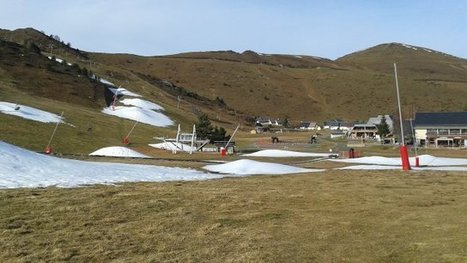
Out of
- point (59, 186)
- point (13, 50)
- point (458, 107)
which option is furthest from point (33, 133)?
point (458, 107)

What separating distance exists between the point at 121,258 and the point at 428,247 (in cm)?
568

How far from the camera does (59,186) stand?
59.8 feet

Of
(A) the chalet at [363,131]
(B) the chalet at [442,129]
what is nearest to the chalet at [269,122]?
(A) the chalet at [363,131]

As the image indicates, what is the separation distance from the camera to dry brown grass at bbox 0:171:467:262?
1034cm

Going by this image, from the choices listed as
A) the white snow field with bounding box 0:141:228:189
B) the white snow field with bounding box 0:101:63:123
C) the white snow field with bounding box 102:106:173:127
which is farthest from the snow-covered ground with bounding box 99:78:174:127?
the white snow field with bounding box 0:141:228:189

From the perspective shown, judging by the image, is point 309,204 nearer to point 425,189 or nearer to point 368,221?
point 368,221

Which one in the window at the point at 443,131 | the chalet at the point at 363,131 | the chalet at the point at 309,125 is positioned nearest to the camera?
the window at the point at 443,131

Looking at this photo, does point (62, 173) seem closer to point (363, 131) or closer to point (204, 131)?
point (204, 131)

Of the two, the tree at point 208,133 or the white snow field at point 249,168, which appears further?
the tree at point 208,133

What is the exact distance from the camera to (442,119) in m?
105

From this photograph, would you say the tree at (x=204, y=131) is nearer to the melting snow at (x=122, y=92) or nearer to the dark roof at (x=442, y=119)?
the dark roof at (x=442, y=119)

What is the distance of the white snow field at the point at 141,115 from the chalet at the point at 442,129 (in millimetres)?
46071

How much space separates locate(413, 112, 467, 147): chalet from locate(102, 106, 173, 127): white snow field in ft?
151

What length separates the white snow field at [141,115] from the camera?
102 metres
